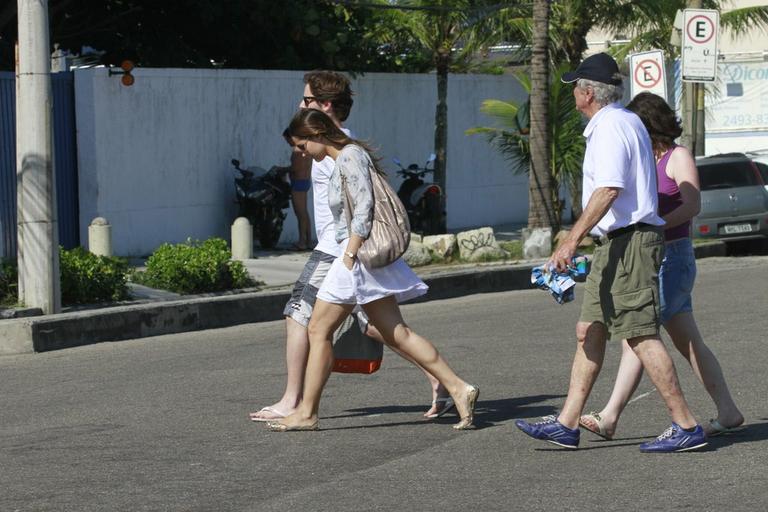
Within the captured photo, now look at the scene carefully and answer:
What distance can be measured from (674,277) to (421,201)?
13303 millimetres

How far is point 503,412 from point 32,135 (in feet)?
18.4

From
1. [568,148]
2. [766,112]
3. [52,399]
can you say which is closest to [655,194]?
[52,399]

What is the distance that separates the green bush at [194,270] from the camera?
46.4 feet

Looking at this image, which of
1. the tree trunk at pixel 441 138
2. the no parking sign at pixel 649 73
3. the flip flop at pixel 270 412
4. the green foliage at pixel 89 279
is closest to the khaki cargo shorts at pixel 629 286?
the flip flop at pixel 270 412

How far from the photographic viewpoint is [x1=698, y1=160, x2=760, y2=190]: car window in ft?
70.8

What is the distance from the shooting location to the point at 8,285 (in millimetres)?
13016

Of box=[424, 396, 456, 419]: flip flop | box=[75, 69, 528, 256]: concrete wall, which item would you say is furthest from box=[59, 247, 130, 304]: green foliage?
box=[424, 396, 456, 419]: flip flop

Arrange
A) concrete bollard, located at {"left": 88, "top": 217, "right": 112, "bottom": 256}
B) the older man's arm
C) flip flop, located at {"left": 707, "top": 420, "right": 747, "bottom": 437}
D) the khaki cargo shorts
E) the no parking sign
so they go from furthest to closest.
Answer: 1. the no parking sign
2. concrete bollard, located at {"left": 88, "top": 217, "right": 112, "bottom": 256}
3. flip flop, located at {"left": 707, "top": 420, "right": 747, "bottom": 437}
4. the khaki cargo shorts
5. the older man's arm

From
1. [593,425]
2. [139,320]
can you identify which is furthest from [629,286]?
[139,320]

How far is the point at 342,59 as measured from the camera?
69.4ft

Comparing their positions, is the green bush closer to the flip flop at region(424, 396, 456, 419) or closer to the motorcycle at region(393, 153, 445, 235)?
the flip flop at region(424, 396, 456, 419)

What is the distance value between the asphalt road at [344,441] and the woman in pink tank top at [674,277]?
0.46ft

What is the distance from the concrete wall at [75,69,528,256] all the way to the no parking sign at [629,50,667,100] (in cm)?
347

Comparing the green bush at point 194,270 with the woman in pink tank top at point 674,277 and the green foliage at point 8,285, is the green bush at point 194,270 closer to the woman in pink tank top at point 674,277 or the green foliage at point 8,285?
the green foliage at point 8,285
